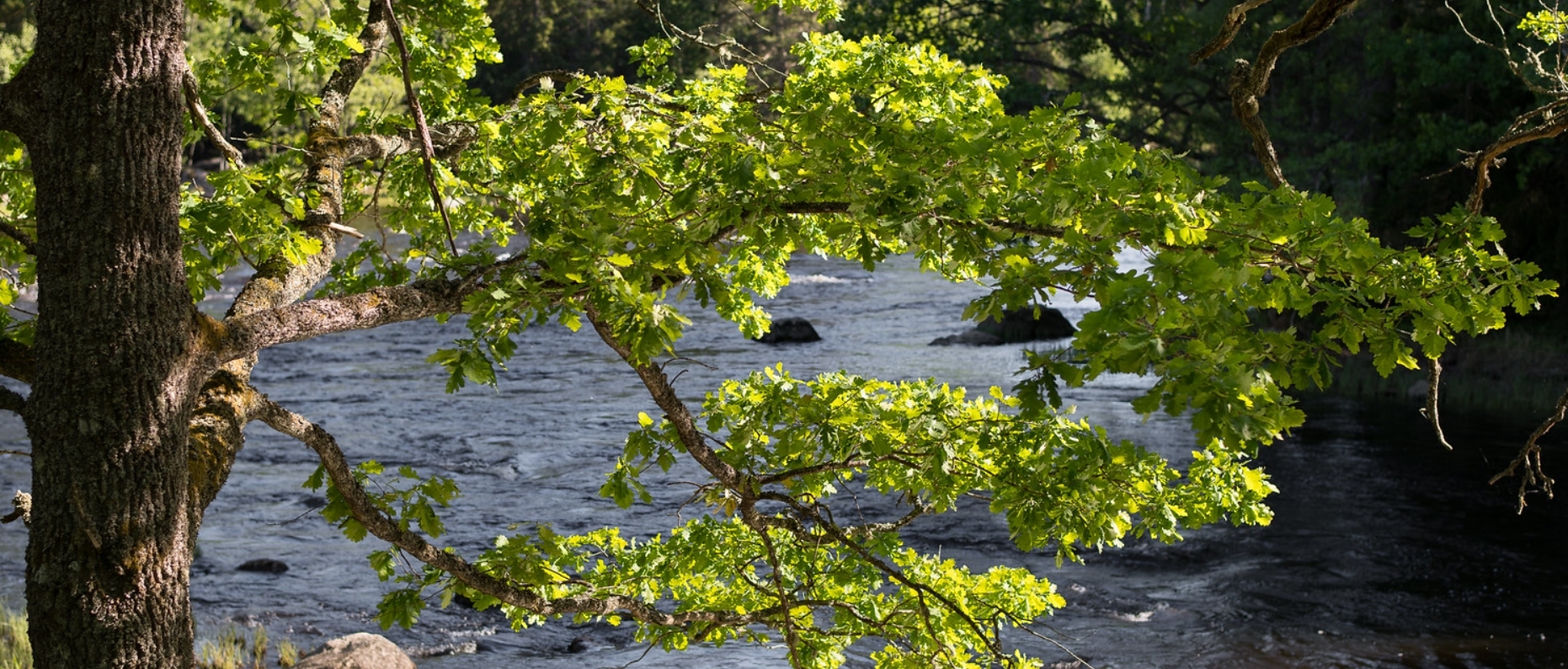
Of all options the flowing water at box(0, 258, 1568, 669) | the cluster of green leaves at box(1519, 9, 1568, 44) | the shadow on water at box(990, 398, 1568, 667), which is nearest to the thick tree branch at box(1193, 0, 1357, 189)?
the cluster of green leaves at box(1519, 9, 1568, 44)

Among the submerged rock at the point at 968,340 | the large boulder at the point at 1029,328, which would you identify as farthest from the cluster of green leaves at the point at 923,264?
the large boulder at the point at 1029,328

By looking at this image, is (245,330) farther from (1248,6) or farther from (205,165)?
(205,165)

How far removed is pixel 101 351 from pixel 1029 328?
22192mm

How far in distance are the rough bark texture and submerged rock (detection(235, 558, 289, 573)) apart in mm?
8779

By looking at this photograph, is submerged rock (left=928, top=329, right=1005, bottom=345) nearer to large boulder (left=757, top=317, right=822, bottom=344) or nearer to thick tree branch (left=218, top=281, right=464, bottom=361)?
large boulder (left=757, top=317, right=822, bottom=344)

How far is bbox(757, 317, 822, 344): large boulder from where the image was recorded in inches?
904

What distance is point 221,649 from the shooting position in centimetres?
947

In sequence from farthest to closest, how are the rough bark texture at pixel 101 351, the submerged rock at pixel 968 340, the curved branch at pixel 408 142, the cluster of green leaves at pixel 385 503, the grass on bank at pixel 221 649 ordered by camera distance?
1. the submerged rock at pixel 968 340
2. the grass on bank at pixel 221 649
3. the curved branch at pixel 408 142
4. the cluster of green leaves at pixel 385 503
5. the rough bark texture at pixel 101 351

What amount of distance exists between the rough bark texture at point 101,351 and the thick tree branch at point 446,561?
55 centimetres

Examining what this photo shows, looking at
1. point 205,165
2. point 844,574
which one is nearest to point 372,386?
point 844,574

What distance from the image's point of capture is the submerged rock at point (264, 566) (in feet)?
38.3

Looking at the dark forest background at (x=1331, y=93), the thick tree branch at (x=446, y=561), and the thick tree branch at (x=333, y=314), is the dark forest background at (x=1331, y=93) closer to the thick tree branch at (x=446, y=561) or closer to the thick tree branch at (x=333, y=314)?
the thick tree branch at (x=446, y=561)

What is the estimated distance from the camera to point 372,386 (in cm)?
1930

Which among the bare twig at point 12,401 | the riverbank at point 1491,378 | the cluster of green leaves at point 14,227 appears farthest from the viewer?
the riverbank at point 1491,378
